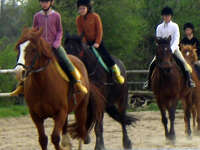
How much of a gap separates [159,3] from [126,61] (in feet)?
17.6

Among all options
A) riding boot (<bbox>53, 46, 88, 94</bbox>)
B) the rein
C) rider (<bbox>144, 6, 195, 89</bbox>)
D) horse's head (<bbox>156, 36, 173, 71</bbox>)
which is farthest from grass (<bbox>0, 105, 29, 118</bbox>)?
the rein

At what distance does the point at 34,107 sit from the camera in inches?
310

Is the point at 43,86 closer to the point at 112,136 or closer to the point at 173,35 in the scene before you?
the point at 112,136

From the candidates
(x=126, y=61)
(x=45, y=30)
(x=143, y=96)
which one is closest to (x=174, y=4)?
(x=126, y=61)

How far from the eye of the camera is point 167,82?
11.7 m

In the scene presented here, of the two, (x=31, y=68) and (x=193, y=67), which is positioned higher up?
(x=31, y=68)

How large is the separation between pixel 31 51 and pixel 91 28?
9.60ft

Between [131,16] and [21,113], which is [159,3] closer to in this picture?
[131,16]

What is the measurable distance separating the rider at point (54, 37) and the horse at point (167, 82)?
9.98ft

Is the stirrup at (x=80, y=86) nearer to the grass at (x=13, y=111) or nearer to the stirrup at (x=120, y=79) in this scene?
the stirrup at (x=120, y=79)

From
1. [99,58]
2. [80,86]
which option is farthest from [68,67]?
[99,58]

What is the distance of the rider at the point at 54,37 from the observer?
8.23m

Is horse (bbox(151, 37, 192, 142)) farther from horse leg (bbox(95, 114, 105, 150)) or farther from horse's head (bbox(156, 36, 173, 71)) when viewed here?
horse leg (bbox(95, 114, 105, 150))

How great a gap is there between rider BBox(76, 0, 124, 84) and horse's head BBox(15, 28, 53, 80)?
8.03 feet
